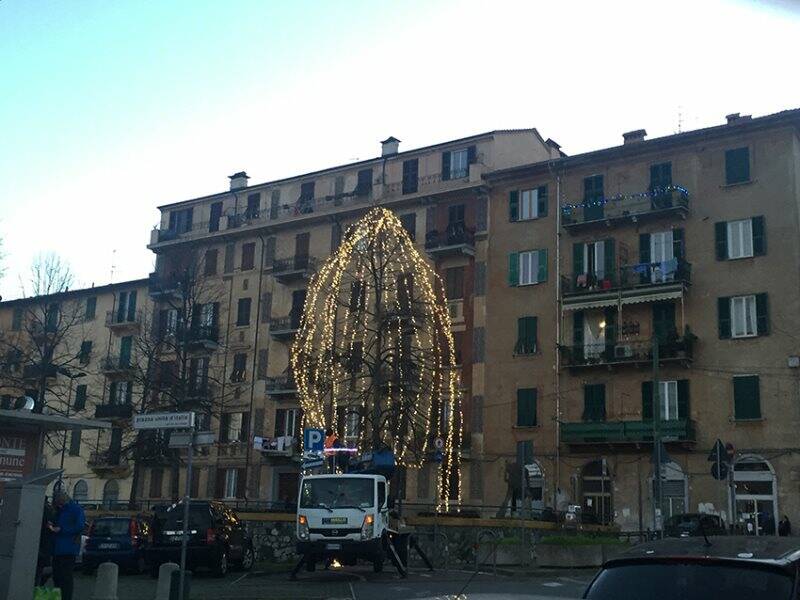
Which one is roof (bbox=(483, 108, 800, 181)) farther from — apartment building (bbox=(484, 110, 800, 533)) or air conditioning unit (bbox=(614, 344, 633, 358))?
air conditioning unit (bbox=(614, 344, 633, 358))

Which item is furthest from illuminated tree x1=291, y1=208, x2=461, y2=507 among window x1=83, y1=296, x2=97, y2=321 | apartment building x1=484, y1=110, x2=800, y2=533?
window x1=83, y1=296, x2=97, y2=321

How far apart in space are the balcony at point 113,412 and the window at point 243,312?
847 centimetres

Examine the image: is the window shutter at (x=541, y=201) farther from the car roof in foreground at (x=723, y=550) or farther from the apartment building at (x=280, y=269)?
the car roof in foreground at (x=723, y=550)

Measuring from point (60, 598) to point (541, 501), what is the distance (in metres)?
31.5

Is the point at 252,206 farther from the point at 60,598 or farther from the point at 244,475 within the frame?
the point at 60,598

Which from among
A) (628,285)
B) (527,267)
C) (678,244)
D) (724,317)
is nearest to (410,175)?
(527,267)

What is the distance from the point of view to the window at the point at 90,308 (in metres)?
64.1

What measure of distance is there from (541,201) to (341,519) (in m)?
28.1

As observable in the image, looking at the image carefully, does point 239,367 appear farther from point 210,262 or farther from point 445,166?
point 445,166

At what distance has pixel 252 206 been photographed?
188ft

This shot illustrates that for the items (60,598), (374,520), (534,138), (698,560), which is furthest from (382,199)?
(698,560)

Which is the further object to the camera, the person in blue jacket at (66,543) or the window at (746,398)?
the window at (746,398)

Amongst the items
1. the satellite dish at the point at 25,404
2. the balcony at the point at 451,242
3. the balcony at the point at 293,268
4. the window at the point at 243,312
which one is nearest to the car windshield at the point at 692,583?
the satellite dish at the point at 25,404

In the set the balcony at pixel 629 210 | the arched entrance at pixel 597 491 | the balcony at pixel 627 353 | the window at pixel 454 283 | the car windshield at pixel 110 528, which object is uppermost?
the balcony at pixel 629 210
